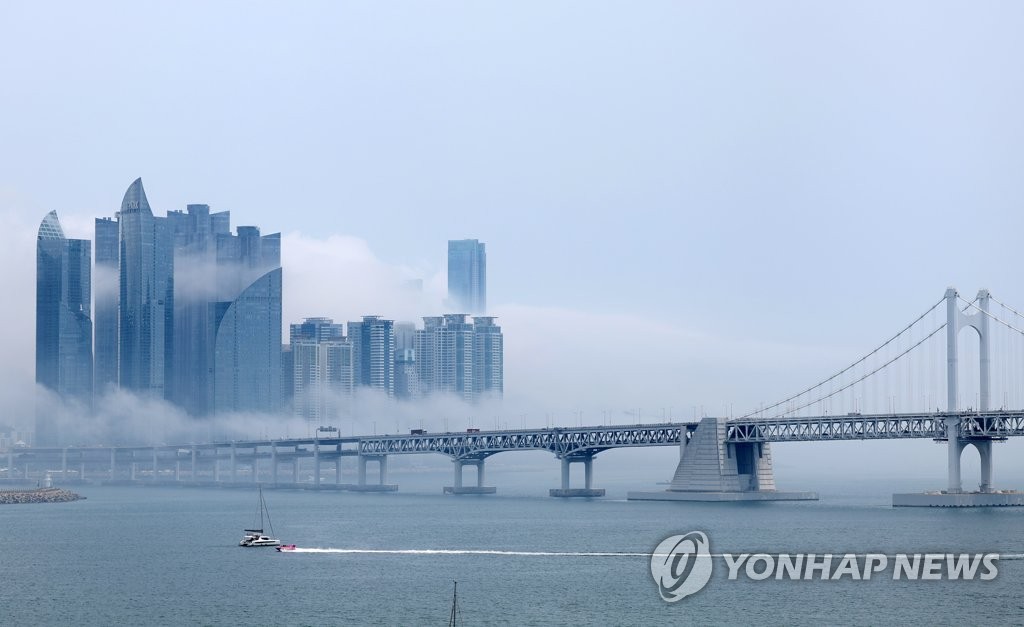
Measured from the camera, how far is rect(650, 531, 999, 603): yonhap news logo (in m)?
76.4

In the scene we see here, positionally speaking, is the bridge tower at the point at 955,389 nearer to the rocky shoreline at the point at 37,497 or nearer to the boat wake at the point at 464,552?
the boat wake at the point at 464,552

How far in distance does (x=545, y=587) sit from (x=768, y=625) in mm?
14912

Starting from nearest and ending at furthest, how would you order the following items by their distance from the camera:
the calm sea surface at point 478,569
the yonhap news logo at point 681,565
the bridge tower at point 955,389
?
the calm sea surface at point 478,569, the yonhap news logo at point 681,565, the bridge tower at point 955,389

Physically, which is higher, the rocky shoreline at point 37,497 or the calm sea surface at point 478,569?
the calm sea surface at point 478,569

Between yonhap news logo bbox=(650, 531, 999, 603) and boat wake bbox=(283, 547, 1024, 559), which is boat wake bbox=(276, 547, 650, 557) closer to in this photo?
boat wake bbox=(283, 547, 1024, 559)

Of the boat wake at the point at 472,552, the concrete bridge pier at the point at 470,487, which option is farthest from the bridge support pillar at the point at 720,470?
the boat wake at the point at 472,552

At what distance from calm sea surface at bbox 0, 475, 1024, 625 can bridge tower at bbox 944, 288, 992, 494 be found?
6.13m

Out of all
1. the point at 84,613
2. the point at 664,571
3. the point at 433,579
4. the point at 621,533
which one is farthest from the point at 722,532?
the point at 84,613

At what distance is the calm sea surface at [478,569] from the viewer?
2621 inches

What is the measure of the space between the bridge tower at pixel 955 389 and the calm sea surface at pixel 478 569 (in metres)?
6.13

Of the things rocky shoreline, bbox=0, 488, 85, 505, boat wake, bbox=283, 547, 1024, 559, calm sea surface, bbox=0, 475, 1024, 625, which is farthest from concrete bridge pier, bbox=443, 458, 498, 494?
boat wake, bbox=283, 547, 1024, 559

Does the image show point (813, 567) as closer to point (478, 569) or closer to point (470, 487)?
point (478, 569)

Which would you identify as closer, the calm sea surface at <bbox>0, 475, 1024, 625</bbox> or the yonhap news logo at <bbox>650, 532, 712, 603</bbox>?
the calm sea surface at <bbox>0, 475, 1024, 625</bbox>

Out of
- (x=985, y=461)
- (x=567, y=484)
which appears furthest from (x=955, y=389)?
(x=567, y=484)
